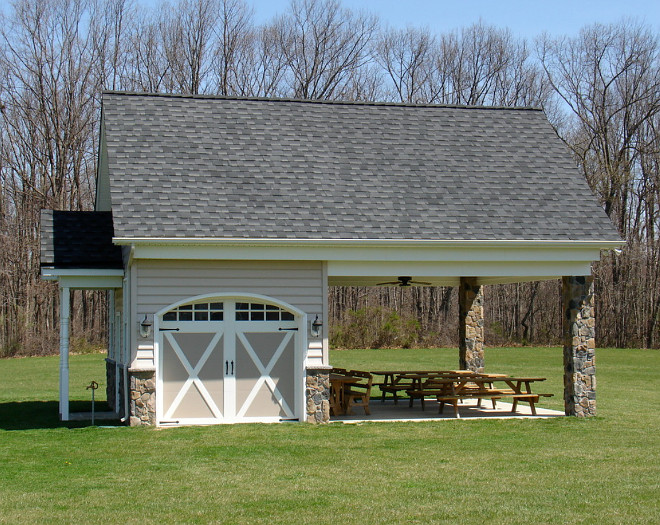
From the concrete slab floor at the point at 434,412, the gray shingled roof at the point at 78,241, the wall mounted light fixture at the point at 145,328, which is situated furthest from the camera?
the concrete slab floor at the point at 434,412

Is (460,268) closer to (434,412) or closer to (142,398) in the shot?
(434,412)

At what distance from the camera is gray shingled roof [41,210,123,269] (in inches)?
602

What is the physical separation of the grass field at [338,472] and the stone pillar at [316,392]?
1.47 feet

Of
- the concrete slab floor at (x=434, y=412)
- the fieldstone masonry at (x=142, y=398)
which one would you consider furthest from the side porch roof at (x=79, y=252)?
the concrete slab floor at (x=434, y=412)

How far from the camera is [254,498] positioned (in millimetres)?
9023

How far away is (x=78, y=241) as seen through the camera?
627 inches

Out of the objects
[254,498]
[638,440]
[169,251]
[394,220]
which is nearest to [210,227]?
[169,251]

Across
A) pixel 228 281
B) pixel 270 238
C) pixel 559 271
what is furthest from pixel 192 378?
pixel 559 271

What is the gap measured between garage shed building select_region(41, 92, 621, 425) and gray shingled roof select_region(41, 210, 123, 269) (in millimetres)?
36

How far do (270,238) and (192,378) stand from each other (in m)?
2.60

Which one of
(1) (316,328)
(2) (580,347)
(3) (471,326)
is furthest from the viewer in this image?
(3) (471,326)

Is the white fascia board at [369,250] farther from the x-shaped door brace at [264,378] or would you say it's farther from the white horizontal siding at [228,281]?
the x-shaped door brace at [264,378]

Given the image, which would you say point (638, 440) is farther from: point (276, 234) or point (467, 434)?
point (276, 234)

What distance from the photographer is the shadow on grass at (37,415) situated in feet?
49.3
